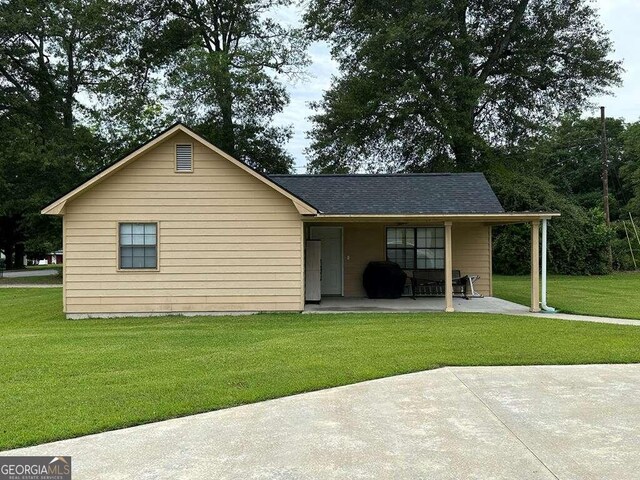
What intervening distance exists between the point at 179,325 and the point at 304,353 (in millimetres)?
3733

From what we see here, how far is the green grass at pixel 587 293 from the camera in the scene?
11328mm

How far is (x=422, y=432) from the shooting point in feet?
13.0

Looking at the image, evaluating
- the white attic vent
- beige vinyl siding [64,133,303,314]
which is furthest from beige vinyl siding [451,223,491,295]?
the white attic vent

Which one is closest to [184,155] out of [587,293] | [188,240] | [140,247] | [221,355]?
[188,240]

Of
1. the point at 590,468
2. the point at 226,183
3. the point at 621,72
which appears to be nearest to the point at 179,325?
the point at 226,183

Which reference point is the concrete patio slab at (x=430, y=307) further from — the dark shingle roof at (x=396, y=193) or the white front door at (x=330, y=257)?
the dark shingle roof at (x=396, y=193)

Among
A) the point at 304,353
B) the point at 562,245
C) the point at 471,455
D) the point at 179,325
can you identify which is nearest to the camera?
the point at 471,455

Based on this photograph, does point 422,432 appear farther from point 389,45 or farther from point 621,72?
point 621,72

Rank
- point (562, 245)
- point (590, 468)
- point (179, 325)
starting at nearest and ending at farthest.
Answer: point (590, 468) < point (179, 325) < point (562, 245)

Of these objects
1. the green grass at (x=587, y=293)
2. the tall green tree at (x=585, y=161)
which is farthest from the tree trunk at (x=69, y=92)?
the tall green tree at (x=585, y=161)

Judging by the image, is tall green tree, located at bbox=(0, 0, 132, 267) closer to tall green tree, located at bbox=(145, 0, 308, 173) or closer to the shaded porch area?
tall green tree, located at bbox=(145, 0, 308, 173)

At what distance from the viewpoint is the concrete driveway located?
10.8ft

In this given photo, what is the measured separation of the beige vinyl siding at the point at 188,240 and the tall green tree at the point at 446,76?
15044mm

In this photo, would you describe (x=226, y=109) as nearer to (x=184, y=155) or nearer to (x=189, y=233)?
(x=184, y=155)
